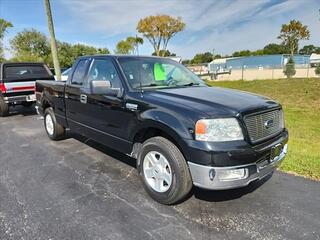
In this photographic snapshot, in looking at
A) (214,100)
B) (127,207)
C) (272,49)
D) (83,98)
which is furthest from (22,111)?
(272,49)

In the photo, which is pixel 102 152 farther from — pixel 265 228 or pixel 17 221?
pixel 265 228

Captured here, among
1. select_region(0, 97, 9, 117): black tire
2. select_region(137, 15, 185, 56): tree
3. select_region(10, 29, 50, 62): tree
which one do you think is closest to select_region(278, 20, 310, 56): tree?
select_region(137, 15, 185, 56): tree

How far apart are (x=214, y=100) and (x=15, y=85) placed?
8.24 metres

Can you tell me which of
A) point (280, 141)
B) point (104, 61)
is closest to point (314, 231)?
point (280, 141)

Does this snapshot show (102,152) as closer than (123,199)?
No

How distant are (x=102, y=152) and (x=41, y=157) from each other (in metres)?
1.13

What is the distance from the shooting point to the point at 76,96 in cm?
526

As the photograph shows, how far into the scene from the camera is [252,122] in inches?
131

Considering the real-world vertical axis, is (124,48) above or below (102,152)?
above

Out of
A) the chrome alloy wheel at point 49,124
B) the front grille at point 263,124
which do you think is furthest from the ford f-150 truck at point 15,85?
the front grille at point 263,124

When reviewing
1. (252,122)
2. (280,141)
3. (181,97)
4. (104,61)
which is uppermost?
(104,61)

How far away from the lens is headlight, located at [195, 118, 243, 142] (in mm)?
3123

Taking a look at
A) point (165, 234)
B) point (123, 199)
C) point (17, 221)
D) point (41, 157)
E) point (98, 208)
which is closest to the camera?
point (165, 234)

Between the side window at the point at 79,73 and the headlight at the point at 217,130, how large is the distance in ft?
9.37
